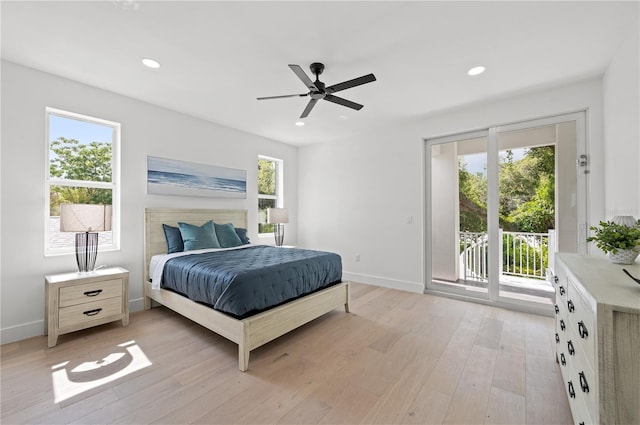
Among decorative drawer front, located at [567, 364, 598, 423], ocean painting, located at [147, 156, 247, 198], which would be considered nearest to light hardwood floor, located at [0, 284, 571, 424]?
decorative drawer front, located at [567, 364, 598, 423]

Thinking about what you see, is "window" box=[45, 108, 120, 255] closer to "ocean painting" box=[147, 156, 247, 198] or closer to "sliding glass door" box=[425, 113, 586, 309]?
"ocean painting" box=[147, 156, 247, 198]

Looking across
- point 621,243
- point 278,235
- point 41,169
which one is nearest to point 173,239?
point 41,169

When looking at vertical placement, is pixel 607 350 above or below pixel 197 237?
below

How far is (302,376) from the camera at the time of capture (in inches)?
79.3

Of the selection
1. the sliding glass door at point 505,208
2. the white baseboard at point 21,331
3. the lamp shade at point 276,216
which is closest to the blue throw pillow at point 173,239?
the white baseboard at point 21,331

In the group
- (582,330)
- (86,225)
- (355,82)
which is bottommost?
(582,330)

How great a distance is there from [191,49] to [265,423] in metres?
2.84

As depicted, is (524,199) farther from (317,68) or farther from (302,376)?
(302,376)

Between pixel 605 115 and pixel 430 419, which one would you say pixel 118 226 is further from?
pixel 605 115

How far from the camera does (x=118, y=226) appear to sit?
3.25 meters

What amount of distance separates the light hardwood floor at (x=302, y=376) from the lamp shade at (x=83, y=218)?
104 centimetres

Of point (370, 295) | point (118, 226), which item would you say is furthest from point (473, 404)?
point (118, 226)

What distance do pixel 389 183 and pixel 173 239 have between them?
3.27 metres

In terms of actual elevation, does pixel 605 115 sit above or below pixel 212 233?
above
